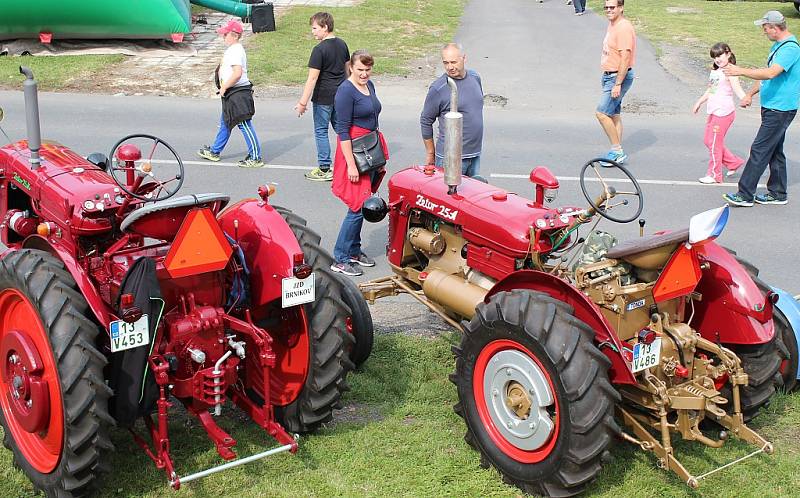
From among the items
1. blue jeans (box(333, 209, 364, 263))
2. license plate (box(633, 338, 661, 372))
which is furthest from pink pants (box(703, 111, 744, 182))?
license plate (box(633, 338, 661, 372))

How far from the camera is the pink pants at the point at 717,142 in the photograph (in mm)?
9906

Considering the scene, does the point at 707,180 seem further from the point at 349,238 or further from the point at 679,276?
the point at 679,276

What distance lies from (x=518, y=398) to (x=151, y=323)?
1.82 metres

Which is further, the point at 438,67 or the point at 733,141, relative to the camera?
the point at 438,67

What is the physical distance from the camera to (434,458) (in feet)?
15.8

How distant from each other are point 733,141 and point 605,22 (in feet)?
36.0

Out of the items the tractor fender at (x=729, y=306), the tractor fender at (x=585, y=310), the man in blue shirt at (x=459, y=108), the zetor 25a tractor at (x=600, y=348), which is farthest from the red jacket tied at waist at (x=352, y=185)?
the tractor fender at (x=729, y=306)

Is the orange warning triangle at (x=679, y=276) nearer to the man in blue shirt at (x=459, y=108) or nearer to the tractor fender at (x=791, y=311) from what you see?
the tractor fender at (x=791, y=311)

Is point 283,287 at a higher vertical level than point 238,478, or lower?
higher

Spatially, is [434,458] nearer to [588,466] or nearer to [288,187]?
[588,466]

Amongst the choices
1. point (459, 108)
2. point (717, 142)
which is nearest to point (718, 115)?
point (717, 142)

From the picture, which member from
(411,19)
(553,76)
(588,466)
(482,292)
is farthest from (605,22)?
(588,466)

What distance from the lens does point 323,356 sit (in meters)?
4.71

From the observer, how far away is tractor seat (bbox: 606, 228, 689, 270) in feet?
14.7
